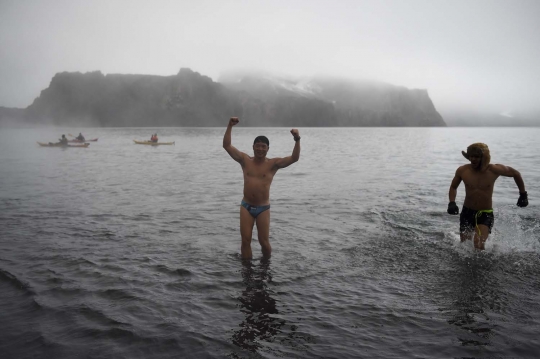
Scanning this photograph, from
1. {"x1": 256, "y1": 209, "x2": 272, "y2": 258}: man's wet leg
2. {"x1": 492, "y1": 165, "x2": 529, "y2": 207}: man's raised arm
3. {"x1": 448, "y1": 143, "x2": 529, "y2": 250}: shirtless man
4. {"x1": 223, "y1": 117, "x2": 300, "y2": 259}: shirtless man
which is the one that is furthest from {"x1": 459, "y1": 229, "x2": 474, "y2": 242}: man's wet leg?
{"x1": 256, "y1": 209, "x2": 272, "y2": 258}: man's wet leg

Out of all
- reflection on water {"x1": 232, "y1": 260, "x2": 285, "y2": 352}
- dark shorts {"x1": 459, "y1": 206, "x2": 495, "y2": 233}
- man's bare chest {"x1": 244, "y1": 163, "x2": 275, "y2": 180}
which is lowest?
reflection on water {"x1": 232, "y1": 260, "x2": 285, "y2": 352}

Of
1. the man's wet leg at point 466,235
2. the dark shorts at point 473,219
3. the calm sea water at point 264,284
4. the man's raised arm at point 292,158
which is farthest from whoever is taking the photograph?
the man's wet leg at point 466,235

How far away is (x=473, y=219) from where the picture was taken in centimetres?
864

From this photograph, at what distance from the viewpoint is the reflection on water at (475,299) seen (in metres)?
5.48

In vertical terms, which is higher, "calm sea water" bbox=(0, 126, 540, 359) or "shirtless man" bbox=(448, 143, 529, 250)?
"shirtless man" bbox=(448, 143, 529, 250)

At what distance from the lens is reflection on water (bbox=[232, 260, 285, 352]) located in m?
5.35

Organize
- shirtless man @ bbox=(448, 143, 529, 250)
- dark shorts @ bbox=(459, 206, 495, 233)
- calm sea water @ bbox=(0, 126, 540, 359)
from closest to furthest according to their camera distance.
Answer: calm sea water @ bbox=(0, 126, 540, 359) < shirtless man @ bbox=(448, 143, 529, 250) < dark shorts @ bbox=(459, 206, 495, 233)

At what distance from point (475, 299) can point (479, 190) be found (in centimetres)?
267

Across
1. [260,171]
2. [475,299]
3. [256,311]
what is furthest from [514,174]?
[256,311]

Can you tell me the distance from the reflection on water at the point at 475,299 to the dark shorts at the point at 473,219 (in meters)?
0.66

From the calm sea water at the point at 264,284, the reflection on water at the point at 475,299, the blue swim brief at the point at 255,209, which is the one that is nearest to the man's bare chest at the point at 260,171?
the blue swim brief at the point at 255,209

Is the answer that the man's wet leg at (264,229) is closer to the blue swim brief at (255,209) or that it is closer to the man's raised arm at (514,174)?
the blue swim brief at (255,209)

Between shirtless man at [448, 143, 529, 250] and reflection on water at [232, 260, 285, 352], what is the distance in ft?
13.3

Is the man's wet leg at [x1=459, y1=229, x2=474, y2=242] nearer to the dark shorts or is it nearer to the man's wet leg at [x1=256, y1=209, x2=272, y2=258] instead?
the dark shorts
